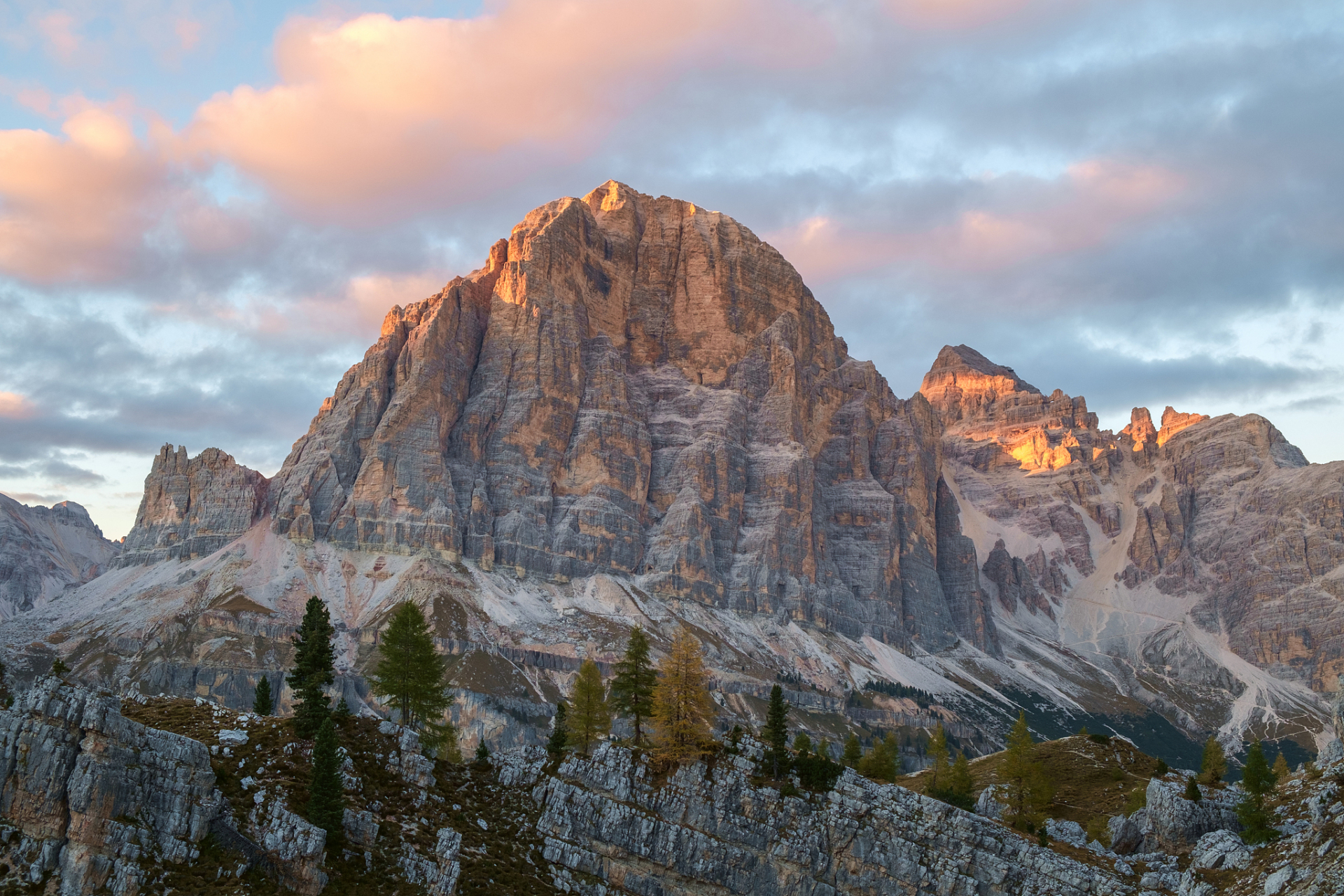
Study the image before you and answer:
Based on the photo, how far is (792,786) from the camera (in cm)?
11125

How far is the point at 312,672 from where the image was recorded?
4090 inches

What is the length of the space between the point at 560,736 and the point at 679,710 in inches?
515

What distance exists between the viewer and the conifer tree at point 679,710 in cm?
11238

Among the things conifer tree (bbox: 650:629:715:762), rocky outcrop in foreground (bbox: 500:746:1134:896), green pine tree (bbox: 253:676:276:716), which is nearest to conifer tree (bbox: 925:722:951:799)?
rocky outcrop in foreground (bbox: 500:746:1134:896)

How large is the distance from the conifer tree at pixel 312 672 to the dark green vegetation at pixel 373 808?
1784 millimetres

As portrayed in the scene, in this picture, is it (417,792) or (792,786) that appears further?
(792,786)

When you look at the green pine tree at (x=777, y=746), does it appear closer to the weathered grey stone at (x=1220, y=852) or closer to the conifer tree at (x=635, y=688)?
the conifer tree at (x=635, y=688)

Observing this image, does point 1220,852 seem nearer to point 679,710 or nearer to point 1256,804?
point 1256,804

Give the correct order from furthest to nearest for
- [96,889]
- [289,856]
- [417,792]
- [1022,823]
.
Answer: [1022,823] → [417,792] → [289,856] → [96,889]

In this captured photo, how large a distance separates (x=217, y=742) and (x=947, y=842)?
2515 inches

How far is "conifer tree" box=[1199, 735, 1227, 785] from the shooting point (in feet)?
383

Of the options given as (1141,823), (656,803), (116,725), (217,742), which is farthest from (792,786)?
(116,725)

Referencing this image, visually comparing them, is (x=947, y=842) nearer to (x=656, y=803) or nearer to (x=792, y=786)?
(x=792, y=786)

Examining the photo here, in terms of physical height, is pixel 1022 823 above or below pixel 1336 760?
below
